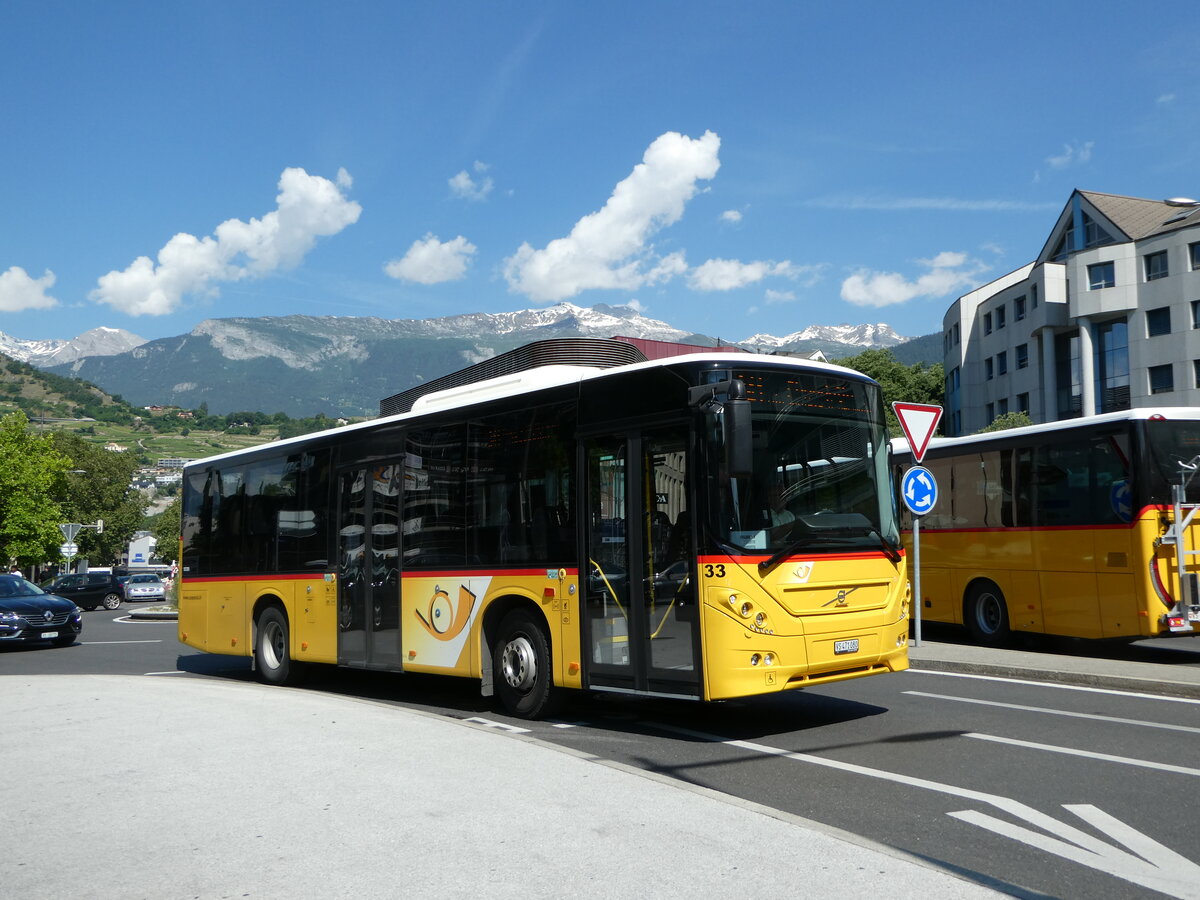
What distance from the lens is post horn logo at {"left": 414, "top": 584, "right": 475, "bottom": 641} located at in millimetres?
10984

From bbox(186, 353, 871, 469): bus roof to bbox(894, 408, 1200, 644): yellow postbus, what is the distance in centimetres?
477

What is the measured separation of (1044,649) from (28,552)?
59.2 meters

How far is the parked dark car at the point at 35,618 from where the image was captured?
2080cm

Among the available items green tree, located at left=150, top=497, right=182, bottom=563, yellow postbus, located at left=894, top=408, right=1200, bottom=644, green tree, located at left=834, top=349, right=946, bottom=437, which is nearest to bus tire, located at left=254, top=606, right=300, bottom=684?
yellow postbus, located at left=894, top=408, right=1200, bottom=644

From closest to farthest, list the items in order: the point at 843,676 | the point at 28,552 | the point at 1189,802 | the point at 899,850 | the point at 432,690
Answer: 1. the point at 899,850
2. the point at 1189,802
3. the point at 843,676
4. the point at 432,690
5. the point at 28,552

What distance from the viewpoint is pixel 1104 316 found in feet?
167

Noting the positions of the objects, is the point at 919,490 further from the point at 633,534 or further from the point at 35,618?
the point at 35,618

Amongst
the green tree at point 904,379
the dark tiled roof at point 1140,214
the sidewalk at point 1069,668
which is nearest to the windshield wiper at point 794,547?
the sidewalk at point 1069,668

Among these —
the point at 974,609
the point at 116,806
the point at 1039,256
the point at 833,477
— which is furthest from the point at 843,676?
the point at 1039,256

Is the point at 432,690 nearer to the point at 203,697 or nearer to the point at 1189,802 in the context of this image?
the point at 203,697

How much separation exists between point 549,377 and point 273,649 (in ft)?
21.7

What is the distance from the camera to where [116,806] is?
6.50 m

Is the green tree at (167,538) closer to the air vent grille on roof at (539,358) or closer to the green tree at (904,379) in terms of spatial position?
the green tree at (904,379)

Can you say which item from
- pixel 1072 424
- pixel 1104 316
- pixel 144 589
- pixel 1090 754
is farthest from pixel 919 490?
pixel 144 589
